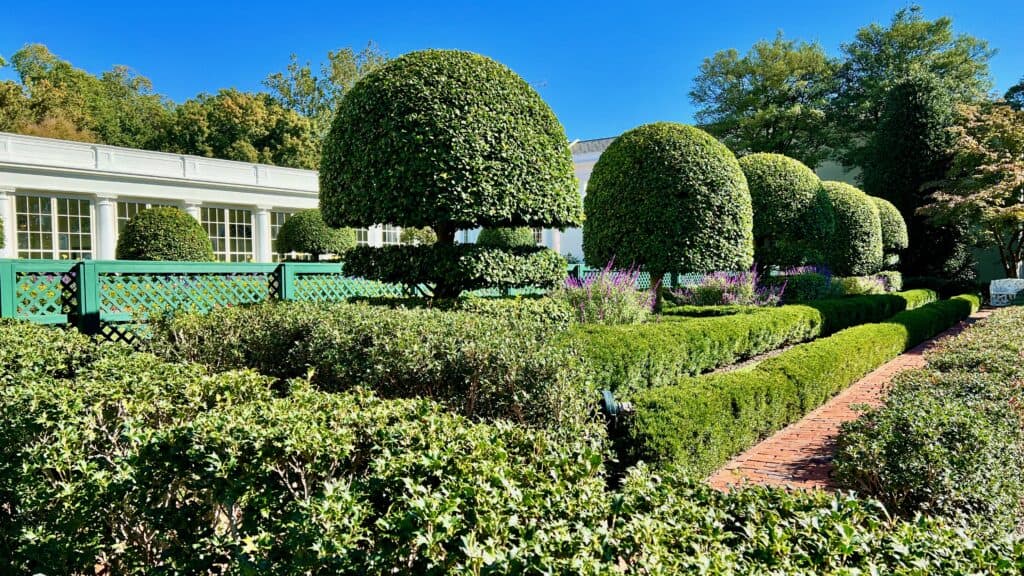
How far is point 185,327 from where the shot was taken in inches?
207

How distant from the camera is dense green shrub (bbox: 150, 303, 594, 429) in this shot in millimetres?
3516

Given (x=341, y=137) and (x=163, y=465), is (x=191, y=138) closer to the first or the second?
(x=341, y=137)

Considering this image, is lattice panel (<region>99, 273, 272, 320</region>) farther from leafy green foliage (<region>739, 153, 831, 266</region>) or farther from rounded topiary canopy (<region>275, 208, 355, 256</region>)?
rounded topiary canopy (<region>275, 208, 355, 256</region>)

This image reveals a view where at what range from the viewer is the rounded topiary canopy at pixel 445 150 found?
260 inches

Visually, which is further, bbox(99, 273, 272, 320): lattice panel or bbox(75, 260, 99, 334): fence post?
bbox(99, 273, 272, 320): lattice panel

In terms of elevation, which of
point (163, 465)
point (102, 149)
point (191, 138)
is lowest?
point (163, 465)

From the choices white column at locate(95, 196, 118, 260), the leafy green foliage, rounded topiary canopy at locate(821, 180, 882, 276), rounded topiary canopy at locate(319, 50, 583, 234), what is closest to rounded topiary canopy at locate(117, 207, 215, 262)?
white column at locate(95, 196, 118, 260)

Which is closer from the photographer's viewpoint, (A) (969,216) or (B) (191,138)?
(A) (969,216)

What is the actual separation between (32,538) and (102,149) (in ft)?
69.9

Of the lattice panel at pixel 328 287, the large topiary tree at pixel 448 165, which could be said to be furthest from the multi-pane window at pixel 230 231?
the large topiary tree at pixel 448 165

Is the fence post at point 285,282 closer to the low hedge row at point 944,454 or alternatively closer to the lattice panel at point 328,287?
the lattice panel at point 328,287

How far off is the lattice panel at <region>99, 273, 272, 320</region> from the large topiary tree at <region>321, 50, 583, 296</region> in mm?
1728

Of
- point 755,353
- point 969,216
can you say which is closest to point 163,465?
point 755,353

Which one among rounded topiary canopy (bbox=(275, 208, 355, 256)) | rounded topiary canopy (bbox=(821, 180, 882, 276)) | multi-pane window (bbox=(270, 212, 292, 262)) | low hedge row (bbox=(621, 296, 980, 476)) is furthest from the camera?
multi-pane window (bbox=(270, 212, 292, 262))
